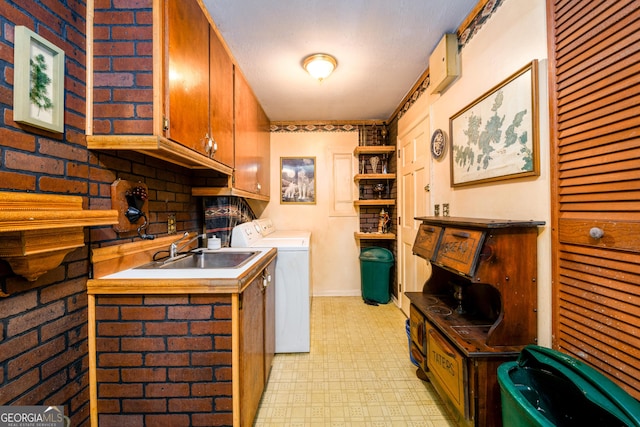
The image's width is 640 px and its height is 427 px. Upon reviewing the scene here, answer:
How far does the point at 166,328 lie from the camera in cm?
110

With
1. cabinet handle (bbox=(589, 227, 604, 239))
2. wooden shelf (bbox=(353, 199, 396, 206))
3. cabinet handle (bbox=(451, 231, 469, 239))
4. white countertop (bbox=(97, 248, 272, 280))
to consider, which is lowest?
white countertop (bbox=(97, 248, 272, 280))

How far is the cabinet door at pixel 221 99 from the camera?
5.38ft

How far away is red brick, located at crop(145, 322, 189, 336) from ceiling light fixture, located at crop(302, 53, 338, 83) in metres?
2.08

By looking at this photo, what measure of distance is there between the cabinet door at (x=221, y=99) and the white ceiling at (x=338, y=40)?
0.16 m

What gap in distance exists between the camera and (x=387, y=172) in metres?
3.56

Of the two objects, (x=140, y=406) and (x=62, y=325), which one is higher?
(x=62, y=325)

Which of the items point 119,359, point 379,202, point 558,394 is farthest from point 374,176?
point 119,359

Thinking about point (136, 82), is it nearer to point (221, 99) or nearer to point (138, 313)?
point (221, 99)

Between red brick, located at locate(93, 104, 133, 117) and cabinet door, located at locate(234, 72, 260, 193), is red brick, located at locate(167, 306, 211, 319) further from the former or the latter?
cabinet door, located at locate(234, 72, 260, 193)

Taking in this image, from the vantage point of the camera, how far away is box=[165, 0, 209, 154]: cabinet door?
117 centimetres

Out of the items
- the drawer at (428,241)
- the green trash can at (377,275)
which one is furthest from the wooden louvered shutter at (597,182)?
the green trash can at (377,275)

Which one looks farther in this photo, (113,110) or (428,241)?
(428,241)

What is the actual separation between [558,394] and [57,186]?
2.08 metres

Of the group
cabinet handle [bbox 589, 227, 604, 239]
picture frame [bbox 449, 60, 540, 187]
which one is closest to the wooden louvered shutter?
cabinet handle [bbox 589, 227, 604, 239]
